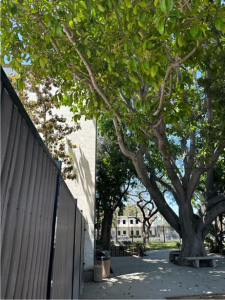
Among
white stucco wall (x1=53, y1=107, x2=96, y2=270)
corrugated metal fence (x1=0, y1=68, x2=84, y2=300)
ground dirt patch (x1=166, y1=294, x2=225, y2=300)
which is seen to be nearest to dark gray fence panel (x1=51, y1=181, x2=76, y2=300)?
corrugated metal fence (x1=0, y1=68, x2=84, y2=300)

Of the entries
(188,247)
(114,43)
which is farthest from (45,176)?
(188,247)

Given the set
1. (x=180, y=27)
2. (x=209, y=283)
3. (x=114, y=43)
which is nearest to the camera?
(x=180, y=27)

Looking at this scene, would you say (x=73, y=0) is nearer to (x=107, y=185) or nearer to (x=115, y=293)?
(x=115, y=293)

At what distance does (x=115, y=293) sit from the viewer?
7.03m

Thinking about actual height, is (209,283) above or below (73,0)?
below

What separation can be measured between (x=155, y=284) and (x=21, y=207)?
26.4ft

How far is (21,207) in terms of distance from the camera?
1438 mm

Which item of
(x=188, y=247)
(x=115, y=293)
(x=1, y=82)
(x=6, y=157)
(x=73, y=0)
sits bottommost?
(x=115, y=293)

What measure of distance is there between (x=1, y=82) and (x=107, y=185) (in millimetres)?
16141

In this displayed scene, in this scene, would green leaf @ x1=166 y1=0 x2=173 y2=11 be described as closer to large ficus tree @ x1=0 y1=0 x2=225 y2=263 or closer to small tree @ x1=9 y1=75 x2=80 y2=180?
A: large ficus tree @ x1=0 y1=0 x2=225 y2=263

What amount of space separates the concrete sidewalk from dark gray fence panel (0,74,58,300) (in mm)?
5548

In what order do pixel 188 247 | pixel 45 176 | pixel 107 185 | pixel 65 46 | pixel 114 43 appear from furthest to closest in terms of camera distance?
pixel 107 185 < pixel 188 247 < pixel 65 46 < pixel 114 43 < pixel 45 176

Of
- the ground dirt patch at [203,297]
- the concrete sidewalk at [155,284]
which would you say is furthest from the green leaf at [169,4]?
the ground dirt patch at [203,297]

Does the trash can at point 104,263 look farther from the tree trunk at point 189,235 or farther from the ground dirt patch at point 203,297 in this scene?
the tree trunk at point 189,235
